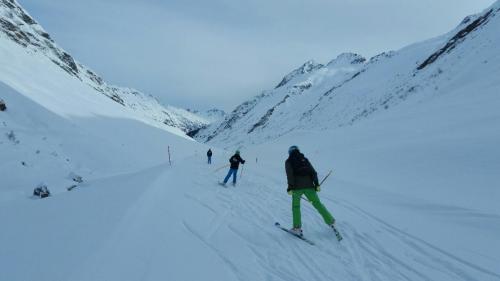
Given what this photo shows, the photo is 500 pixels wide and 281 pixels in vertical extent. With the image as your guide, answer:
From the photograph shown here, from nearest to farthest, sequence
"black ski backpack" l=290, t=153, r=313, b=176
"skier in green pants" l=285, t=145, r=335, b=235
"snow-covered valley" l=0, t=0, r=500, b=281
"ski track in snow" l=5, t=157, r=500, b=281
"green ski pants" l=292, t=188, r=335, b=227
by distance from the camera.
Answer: "ski track in snow" l=5, t=157, r=500, b=281, "snow-covered valley" l=0, t=0, r=500, b=281, "green ski pants" l=292, t=188, r=335, b=227, "skier in green pants" l=285, t=145, r=335, b=235, "black ski backpack" l=290, t=153, r=313, b=176

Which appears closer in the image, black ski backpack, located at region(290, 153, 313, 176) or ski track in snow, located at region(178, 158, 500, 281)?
ski track in snow, located at region(178, 158, 500, 281)

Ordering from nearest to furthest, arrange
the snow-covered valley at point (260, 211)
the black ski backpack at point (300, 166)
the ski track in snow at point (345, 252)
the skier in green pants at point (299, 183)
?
the snow-covered valley at point (260, 211), the ski track in snow at point (345, 252), the skier in green pants at point (299, 183), the black ski backpack at point (300, 166)

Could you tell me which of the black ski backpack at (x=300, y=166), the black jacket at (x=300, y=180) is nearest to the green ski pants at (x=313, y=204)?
the black jacket at (x=300, y=180)

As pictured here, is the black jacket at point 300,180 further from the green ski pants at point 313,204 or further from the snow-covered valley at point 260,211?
the snow-covered valley at point 260,211

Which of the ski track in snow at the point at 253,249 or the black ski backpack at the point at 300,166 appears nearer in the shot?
the ski track in snow at the point at 253,249

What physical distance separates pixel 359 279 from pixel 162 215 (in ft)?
15.5

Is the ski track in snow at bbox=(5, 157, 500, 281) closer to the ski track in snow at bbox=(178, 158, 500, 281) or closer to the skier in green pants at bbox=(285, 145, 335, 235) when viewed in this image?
the ski track in snow at bbox=(178, 158, 500, 281)

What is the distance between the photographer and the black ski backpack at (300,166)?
857 cm

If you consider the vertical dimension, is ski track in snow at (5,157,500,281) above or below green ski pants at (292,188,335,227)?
below

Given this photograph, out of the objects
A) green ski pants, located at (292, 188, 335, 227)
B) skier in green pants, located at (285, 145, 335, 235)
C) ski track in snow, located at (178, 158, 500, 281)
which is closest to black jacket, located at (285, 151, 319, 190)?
skier in green pants, located at (285, 145, 335, 235)

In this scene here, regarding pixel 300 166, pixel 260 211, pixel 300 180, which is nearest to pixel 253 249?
pixel 300 180

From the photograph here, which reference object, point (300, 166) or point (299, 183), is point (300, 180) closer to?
point (299, 183)

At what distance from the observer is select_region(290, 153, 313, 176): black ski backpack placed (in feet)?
28.1

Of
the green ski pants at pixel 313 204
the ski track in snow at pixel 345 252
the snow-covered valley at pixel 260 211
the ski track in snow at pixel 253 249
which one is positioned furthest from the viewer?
the green ski pants at pixel 313 204
